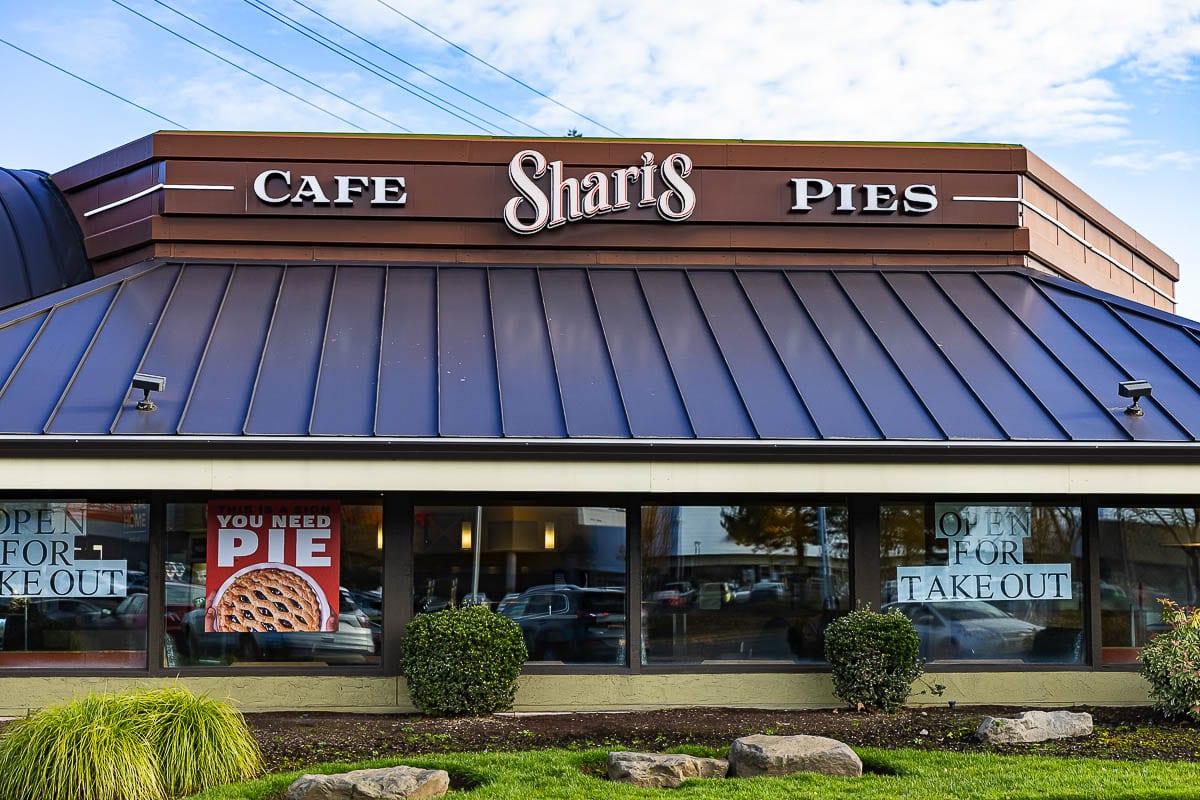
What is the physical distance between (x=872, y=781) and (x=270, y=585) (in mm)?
6950

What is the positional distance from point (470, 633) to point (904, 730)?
4342mm

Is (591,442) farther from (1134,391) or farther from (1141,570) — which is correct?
(1141,570)

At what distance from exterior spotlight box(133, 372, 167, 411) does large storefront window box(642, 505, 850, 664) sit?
5.42 m

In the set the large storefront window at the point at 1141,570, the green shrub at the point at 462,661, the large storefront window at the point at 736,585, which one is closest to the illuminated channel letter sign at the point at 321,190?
the large storefront window at the point at 736,585

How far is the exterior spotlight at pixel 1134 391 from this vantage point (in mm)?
13055

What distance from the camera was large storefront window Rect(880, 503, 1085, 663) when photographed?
44.5ft

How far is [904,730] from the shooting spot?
11219mm

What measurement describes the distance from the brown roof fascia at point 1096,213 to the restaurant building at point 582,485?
2742mm

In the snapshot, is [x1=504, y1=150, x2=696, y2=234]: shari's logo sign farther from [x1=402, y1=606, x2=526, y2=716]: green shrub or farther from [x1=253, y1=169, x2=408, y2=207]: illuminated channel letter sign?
[x1=402, y1=606, x2=526, y2=716]: green shrub

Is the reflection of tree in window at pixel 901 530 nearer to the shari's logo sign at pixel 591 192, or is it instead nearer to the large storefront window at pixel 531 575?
the large storefront window at pixel 531 575

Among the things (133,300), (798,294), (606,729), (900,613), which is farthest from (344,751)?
(798,294)

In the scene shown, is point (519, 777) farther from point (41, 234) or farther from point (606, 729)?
point (41, 234)

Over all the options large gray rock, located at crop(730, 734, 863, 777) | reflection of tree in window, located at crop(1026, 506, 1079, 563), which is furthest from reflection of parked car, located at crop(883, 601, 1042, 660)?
large gray rock, located at crop(730, 734, 863, 777)

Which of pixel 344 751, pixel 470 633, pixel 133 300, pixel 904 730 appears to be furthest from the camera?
pixel 133 300
